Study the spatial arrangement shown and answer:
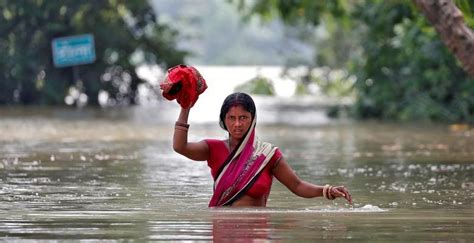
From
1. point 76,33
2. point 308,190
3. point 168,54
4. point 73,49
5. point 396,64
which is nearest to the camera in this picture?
point 308,190

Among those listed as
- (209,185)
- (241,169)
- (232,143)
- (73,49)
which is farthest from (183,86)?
(73,49)

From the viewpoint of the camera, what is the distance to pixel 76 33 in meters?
34.3

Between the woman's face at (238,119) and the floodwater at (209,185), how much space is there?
538mm

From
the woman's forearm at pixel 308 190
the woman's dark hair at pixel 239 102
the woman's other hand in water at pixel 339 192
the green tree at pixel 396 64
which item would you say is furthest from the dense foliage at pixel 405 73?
the woman's other hand in water at pixel 339 192

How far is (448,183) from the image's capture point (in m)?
13.0

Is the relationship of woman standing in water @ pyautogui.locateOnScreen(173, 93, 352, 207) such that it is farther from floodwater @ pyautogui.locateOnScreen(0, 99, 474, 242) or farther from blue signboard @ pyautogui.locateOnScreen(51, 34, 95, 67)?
blue signboard @ pyautogui.locateOnScreen(51, 34, 95, 67)

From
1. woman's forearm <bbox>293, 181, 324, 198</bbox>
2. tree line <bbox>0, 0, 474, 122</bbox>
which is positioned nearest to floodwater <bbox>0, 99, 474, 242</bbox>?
woman's forearm <bbox>293, 181, 324, 198</bbox>

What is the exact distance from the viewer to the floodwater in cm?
834

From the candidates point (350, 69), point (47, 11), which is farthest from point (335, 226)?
point (47, 11)

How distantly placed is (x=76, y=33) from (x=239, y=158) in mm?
25207

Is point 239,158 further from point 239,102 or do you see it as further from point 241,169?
point 239,102

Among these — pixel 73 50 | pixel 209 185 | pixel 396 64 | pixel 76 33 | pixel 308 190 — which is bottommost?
pixel 209 185

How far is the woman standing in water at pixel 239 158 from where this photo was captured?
9.38m

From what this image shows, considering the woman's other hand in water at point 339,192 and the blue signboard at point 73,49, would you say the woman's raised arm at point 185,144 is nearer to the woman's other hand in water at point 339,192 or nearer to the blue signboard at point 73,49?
the woman's other hand in water at point 339,192
